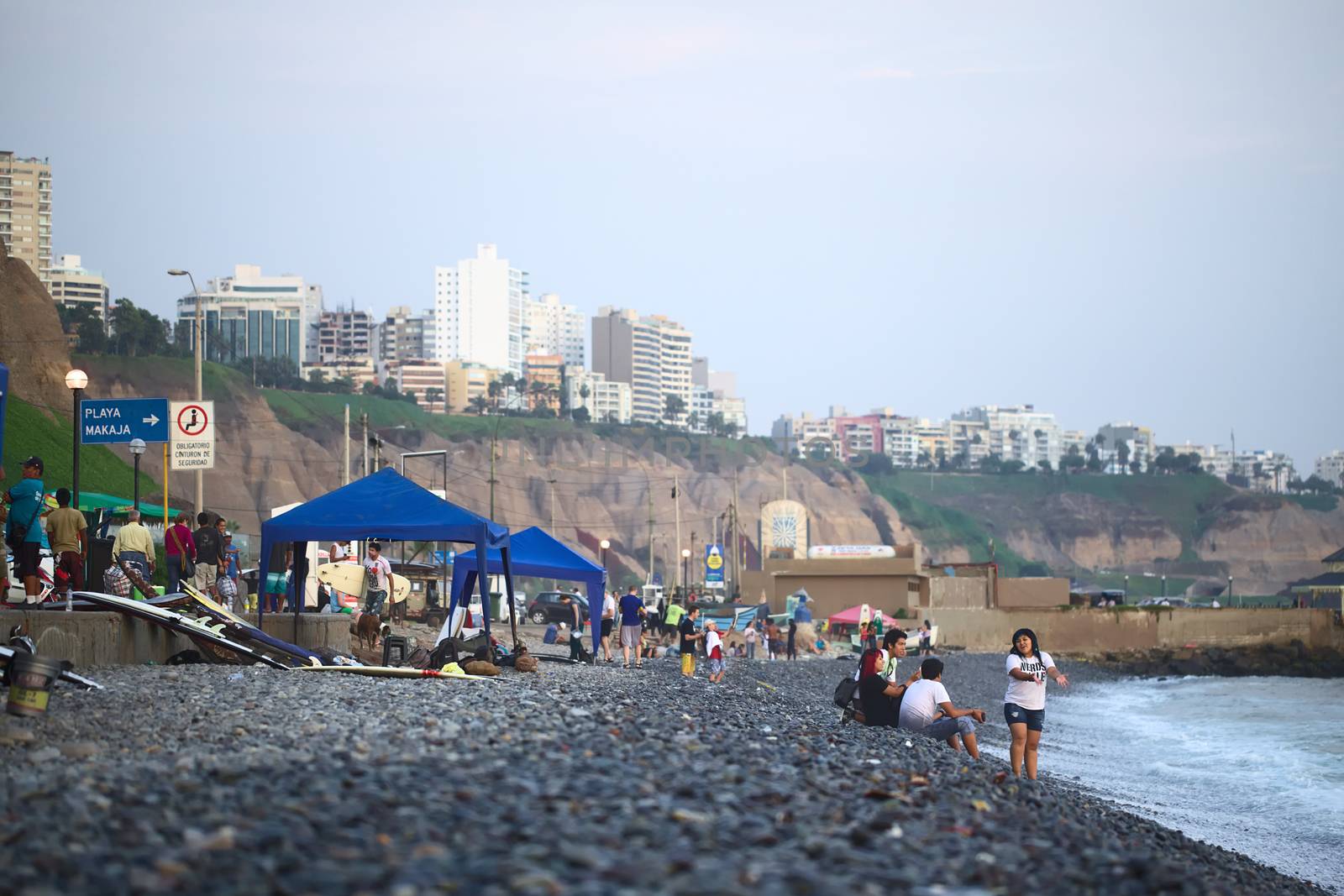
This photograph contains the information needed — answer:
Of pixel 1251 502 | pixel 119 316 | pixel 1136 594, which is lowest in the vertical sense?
pixel 1136 594

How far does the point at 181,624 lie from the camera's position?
13758mm

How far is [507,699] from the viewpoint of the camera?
11.4 metres

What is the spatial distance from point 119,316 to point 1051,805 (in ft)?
368

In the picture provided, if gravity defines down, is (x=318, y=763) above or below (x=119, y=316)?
below

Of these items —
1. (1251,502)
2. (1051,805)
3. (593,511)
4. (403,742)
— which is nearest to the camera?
(403,742)

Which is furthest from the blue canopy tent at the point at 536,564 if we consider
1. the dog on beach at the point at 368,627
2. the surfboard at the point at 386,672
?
the surfboard at the point at 386,672

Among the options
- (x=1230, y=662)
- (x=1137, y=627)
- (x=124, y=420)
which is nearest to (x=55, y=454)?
(x=124, y=420)

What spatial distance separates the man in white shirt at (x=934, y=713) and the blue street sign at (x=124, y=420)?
10791 mm

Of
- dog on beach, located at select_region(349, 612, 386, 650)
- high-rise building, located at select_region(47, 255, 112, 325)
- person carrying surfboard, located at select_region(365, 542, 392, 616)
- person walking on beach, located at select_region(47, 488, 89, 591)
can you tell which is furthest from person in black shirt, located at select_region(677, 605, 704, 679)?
high-rise building, located at select_region(47, 255, 112, 325)

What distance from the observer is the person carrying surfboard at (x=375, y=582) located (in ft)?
64.4

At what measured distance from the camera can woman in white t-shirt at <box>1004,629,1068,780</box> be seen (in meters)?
11.9

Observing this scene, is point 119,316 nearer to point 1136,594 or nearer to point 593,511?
point 593,511

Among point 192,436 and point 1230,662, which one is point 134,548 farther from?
point 1230,662

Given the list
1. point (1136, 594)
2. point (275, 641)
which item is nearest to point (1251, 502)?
point (1136, 594)
